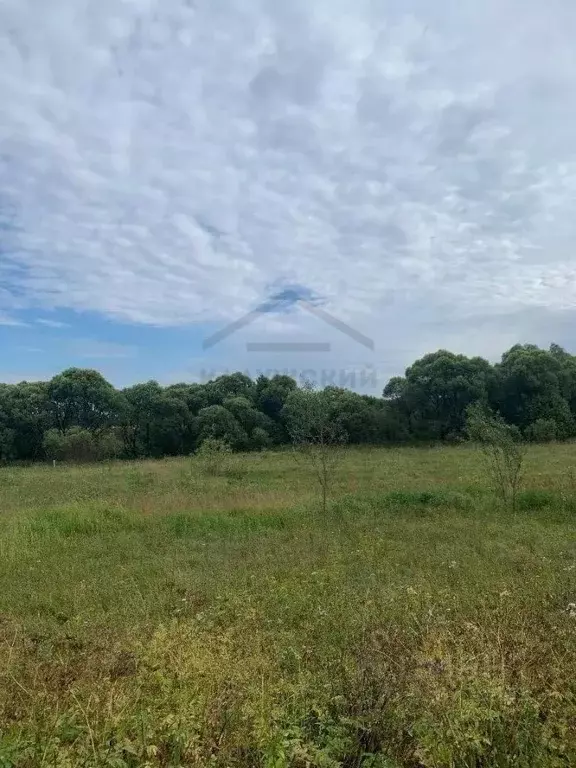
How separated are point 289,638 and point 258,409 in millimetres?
38220

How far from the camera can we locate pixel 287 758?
298 cm

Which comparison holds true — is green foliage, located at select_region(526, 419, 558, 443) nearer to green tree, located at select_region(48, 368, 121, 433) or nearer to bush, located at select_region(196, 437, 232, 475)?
bush, located at select_region(196, 437, 232, 475)

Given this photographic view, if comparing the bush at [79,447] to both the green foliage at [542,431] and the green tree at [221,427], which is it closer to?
the green tree at [221,427]

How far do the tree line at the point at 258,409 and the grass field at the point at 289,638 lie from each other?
26.5 meters

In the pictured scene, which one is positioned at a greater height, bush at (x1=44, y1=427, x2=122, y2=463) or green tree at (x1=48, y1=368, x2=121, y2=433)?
green tree at (x1=48, y1=368, x2=121, y2=433)

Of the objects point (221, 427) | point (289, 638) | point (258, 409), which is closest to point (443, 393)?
point (258, 409)

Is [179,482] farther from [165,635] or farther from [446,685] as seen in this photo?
[446,685]

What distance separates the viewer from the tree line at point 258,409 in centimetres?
3794

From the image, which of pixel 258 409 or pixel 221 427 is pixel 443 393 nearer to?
pixel 258 409

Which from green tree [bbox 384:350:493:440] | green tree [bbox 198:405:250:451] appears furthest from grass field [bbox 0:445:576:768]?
green tree [bbox 384:350:493:440]

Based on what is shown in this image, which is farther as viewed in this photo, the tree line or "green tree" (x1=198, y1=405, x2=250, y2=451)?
the tree line

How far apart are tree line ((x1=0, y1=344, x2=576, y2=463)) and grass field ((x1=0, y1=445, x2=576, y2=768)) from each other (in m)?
26.5

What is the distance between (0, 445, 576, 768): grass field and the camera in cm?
311

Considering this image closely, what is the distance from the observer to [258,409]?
1694 inches
